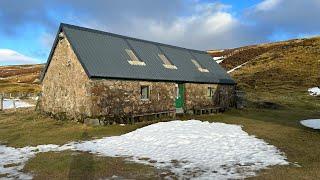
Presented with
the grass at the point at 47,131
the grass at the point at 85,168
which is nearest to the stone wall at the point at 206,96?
the grass at the point at 47,131

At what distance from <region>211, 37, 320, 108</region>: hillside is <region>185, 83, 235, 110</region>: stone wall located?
A: 8.63 m

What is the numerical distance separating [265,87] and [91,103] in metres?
43.4

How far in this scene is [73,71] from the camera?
27219 mm

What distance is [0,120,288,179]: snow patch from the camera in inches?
526

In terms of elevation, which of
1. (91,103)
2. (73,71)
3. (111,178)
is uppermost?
(73,71)

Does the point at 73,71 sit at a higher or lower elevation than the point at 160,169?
higher

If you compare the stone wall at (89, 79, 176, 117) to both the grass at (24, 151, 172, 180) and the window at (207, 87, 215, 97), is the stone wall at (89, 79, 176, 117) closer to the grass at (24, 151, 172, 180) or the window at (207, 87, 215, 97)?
the window at (207, 87, 215, 97)

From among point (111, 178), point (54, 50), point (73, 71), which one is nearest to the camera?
point (111, 178)

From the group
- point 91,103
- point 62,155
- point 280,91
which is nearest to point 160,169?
point 62,155

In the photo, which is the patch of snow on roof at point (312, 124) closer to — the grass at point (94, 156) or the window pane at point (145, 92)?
the grass at point (94, 156)

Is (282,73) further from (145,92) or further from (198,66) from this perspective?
(145,92)

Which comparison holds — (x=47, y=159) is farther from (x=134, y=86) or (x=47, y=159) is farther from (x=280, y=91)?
(x=280, y=91)

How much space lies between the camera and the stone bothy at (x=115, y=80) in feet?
85.8

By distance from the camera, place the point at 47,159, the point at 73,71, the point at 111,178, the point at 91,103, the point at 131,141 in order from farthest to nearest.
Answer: the point at 73,71 → the point at 91,103 → the point at 131,141 → the point at 47,159 → the point at 111,178
